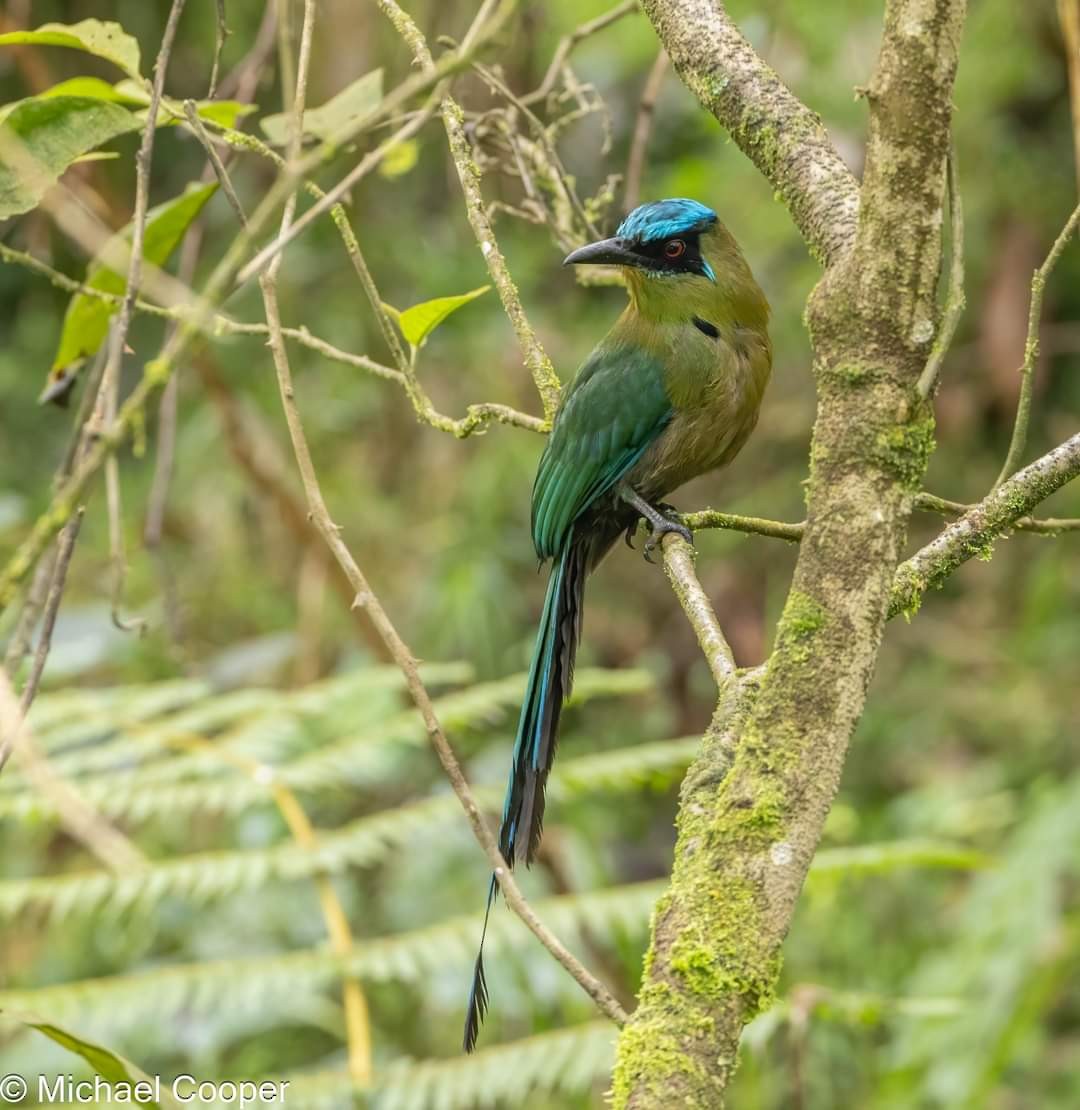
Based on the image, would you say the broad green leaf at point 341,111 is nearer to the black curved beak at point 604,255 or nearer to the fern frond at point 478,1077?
the black curved beak at point 604,255

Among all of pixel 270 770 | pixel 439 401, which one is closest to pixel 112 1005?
pixel 270 770

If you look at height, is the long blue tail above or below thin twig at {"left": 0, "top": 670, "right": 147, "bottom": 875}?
above

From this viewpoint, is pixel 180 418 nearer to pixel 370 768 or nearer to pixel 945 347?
pixel 370 768

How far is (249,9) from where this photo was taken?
4922 mm

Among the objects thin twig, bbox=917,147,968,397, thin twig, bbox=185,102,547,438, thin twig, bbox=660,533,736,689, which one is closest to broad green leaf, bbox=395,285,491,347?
thin twig, bbox=185,102,547,438

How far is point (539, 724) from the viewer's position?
231 cm

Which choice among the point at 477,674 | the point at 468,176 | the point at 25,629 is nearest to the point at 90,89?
the point at 468,176

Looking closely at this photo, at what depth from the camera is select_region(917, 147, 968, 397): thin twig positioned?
1183 mm

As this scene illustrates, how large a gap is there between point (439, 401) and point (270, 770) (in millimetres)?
2518

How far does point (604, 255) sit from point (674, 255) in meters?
0.25

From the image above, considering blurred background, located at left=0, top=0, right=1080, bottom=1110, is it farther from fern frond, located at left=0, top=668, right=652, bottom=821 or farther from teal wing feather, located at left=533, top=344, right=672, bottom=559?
teal wing feather, located at left=533, top=344, right=672, bottom=559

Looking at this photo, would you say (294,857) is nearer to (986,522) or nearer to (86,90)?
(86,90)

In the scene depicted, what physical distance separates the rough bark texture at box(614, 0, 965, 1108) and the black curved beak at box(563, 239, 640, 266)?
1491 mm

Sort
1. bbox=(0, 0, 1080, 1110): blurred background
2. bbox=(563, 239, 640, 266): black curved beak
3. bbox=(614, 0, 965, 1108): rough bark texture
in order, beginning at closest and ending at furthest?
bbox=(614, 0, 965, 1108): rough bark texture → bbox=(563, 239, 640, 266): black curved beak → bbox=(0, 0, 1080, 1110): blurred background
